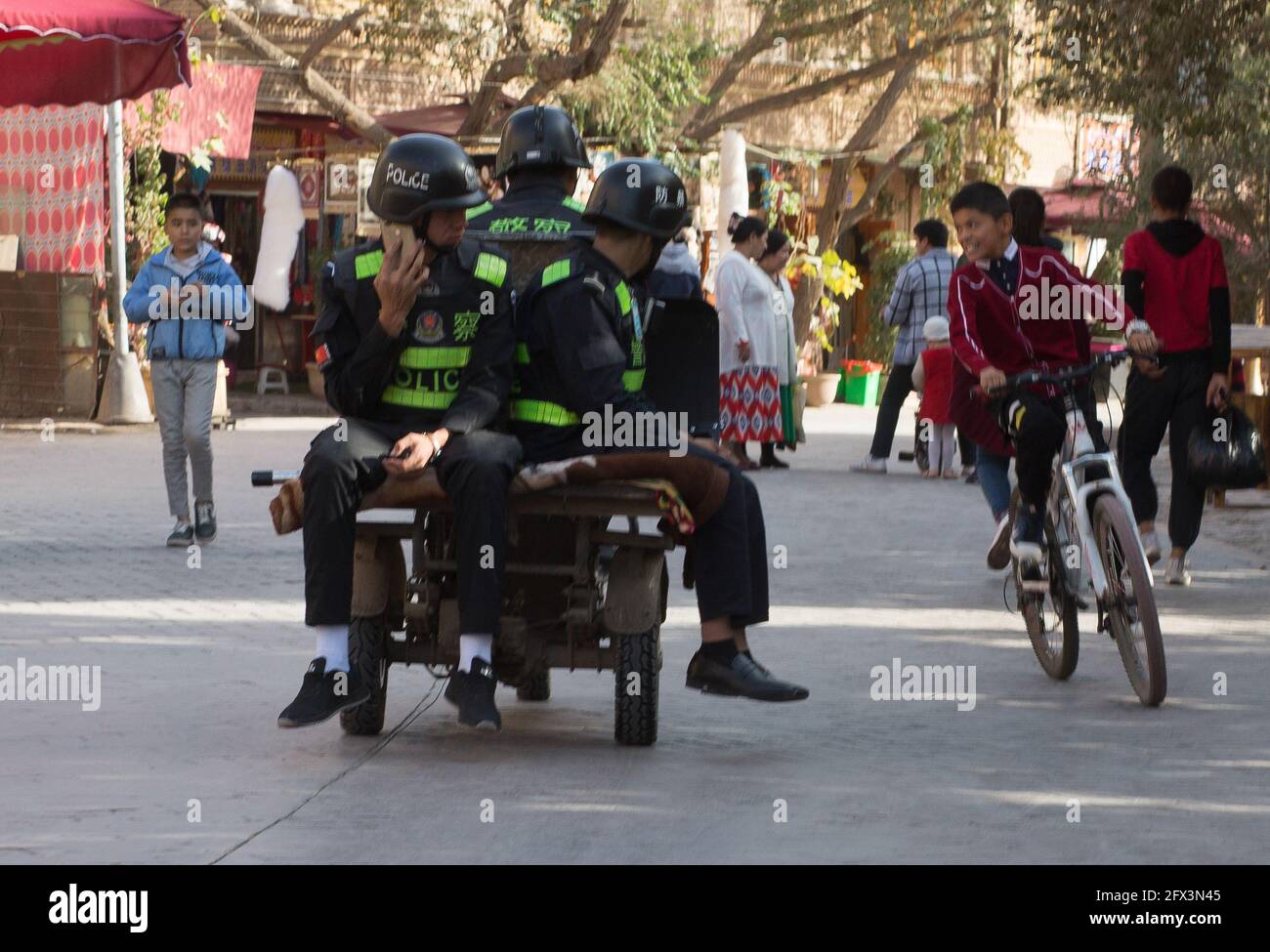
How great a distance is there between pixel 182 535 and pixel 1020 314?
16.6 ft

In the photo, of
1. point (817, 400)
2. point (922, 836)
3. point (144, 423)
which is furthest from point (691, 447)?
point (817, 400)

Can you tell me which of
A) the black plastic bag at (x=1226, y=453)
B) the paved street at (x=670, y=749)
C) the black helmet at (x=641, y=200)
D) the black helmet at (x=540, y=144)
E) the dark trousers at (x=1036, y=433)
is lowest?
the paved street at (x=670, y=749)

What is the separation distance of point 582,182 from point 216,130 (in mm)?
3717

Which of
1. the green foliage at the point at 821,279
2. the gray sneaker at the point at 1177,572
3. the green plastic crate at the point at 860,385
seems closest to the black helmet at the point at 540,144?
the gray sneaker at the point at 1177,572

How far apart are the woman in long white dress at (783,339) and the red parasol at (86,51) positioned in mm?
4672

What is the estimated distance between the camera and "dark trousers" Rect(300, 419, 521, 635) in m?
6.34

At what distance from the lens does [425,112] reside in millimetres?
24766

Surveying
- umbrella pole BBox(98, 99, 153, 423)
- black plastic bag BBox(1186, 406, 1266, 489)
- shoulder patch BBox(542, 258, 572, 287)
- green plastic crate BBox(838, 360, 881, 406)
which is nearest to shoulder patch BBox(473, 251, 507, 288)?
shoulder patch BBox(542, 258, 572, 287)

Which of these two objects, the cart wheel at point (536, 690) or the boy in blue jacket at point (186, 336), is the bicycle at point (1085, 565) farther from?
the boy in blue jacket at point (186, 336)

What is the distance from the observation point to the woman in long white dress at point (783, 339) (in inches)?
673

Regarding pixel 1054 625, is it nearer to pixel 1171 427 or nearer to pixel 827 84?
pixel 1171 427

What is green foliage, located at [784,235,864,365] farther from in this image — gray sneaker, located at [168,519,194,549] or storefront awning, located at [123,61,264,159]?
gray sneaker, located at [168,519,194,549]

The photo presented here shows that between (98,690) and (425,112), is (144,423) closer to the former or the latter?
(425,112)

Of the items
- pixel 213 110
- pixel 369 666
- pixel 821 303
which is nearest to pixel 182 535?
pixel 369 666
